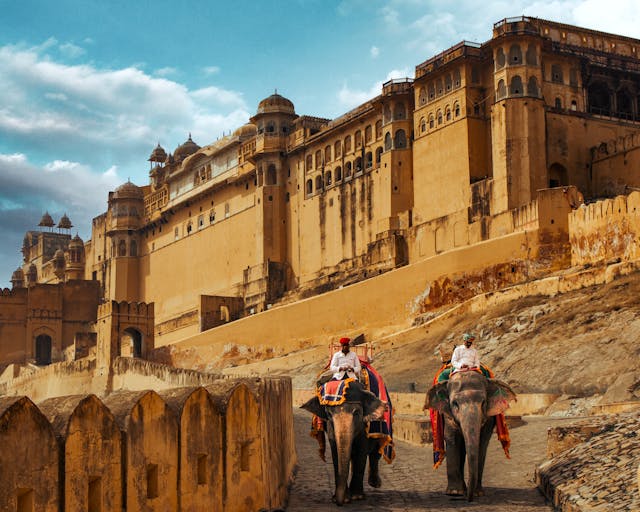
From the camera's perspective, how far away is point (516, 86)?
3484 centimetres

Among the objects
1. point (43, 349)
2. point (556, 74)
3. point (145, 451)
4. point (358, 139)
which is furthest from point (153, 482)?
point (43, 349)

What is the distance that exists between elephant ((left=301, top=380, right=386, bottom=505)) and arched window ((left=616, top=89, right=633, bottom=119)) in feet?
100

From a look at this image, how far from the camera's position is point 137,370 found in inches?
1320

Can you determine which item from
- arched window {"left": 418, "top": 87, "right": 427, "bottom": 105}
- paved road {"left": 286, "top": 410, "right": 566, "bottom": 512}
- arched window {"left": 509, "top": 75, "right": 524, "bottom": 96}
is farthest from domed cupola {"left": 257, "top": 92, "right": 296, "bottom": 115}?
paved road {"left": 286, "top": 410, "right": 566, "bottom": 512}

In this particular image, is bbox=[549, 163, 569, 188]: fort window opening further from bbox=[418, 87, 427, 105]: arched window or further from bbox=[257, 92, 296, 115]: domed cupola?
bbox=[257, 92, 296, 115]: domed cupola

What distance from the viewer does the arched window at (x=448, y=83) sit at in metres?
37.3

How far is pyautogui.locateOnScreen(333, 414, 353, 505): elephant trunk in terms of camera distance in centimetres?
1014

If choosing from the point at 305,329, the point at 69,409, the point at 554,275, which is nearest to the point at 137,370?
the point at 305,329

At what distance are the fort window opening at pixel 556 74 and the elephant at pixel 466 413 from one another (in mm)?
27043

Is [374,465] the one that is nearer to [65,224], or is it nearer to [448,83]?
[448,83]

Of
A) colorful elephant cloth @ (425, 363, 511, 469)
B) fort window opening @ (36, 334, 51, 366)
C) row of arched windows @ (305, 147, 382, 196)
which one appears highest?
row of arched windows @ (305, 147, 382, 196)

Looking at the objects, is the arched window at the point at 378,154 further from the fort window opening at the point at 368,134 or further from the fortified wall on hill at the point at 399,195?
the fort window opening at the point at 368,134

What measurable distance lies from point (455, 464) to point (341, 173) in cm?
3365

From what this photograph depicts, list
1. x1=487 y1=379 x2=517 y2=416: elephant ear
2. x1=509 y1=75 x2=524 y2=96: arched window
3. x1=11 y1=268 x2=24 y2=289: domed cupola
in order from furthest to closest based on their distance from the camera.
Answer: x1=11 y1=268 x2=24 y2=289: domed cupola → x1=509 y1=75 x2=524 y2=96: arched window → x1=487 y1=379 x2=517 y2=416: elephant ear
